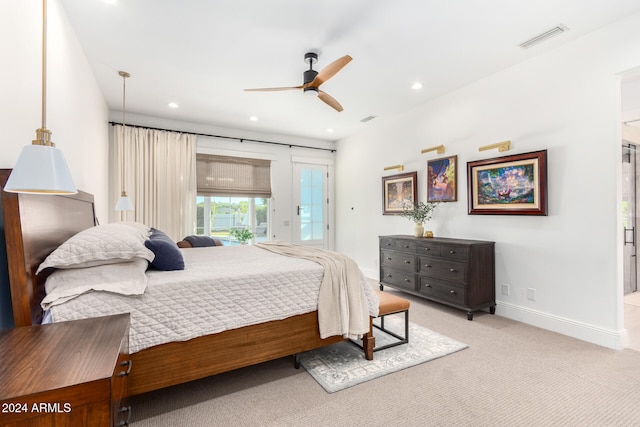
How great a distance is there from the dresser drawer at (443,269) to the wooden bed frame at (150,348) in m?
1.56

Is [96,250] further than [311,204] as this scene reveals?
No

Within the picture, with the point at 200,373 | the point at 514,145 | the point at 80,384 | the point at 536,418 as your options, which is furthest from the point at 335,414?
the point at 514,145

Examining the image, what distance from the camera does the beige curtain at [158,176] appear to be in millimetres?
4719

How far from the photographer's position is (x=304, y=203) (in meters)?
6.50

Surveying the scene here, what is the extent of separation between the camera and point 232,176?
5711 millimetres

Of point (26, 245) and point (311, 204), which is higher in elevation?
point (311, 204)

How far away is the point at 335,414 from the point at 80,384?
1.43 metres

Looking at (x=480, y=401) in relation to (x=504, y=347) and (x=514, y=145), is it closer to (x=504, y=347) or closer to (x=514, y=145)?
(x=504, y=347)

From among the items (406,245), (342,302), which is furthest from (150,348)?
(406,245)

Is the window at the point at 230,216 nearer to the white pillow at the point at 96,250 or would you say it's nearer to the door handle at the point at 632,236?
the white pillow at the point at 96,250

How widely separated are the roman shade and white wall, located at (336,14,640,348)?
3.29 meters

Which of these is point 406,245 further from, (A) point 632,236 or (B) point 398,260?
(A) point 632,236

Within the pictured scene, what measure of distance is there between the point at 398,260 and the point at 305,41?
299 cm

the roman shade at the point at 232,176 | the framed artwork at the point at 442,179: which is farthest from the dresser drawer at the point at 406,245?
the roman shade at the point at 232,176
